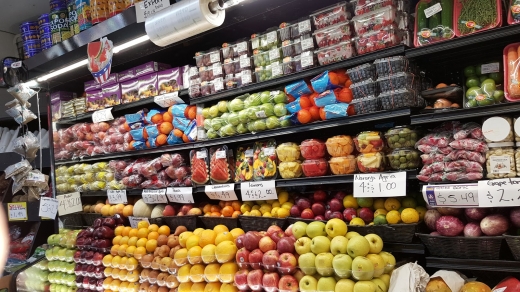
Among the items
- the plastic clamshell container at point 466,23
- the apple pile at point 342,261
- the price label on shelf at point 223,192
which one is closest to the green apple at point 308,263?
the apple pile at point 342,261

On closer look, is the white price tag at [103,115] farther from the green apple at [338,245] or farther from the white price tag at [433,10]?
the white price tag at [433,10]

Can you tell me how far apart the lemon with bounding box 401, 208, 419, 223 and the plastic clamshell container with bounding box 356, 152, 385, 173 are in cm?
28

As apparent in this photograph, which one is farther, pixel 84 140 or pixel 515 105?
pixel 84 140

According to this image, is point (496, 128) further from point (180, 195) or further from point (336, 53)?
point (180, 195)

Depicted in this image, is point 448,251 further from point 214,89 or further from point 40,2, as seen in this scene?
point 40,2

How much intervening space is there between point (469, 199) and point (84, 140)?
3778 mm

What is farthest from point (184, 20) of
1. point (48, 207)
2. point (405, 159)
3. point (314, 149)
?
point (48, 207)

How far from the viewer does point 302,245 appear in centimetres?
249

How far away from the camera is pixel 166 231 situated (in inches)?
137

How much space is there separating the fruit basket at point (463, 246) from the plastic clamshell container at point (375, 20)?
3.98 ft

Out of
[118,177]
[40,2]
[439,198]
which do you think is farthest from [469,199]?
[40,2]

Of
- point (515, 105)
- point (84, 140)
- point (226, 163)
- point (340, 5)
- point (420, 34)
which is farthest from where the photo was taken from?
point (84, 140)

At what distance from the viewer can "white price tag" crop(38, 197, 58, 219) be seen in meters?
4.07

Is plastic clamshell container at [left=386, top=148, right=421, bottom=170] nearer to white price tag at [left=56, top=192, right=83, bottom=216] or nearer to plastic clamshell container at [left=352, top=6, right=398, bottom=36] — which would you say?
plastic clamshell container at [left=352, top=6, right=398, bottom=36]
